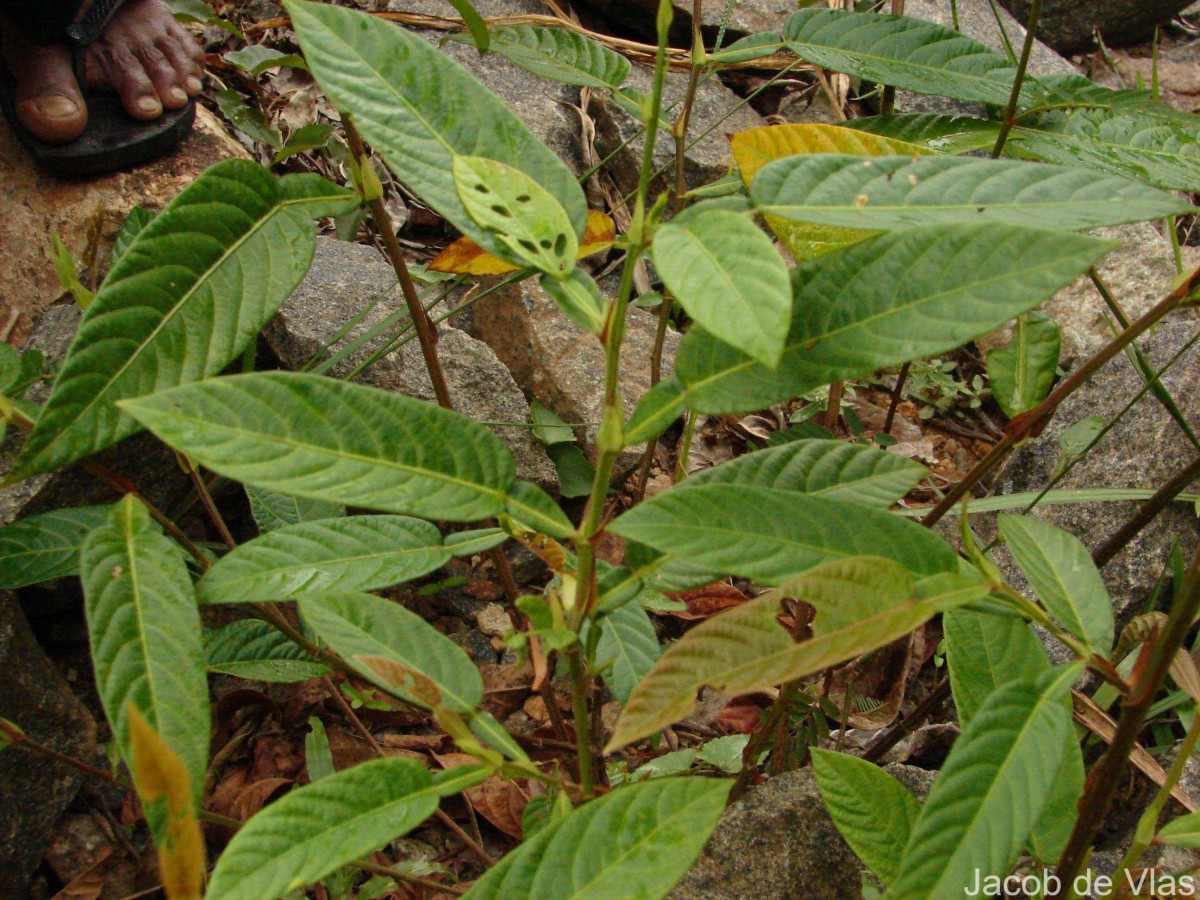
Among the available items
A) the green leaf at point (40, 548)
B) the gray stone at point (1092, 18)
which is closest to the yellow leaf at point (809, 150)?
the green leaf at point (40, 548)

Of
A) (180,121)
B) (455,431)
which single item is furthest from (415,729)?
(180,121)

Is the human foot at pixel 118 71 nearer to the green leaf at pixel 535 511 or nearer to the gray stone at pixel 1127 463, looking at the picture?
the green leaf at pixel 535 511

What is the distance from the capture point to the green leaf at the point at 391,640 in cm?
91

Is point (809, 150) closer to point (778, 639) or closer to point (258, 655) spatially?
point (778, 639)

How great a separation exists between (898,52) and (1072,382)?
0.58 meters

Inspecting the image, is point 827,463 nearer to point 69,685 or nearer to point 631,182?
point 69,685

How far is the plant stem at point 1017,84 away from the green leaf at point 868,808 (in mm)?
847

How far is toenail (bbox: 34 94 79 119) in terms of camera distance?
78.6 inches

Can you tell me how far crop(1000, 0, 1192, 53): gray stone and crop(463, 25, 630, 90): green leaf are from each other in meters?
3.44

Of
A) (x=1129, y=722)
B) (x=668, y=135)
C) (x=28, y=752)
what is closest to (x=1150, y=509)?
(x=1129, y=722)

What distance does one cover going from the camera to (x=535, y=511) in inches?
33.7

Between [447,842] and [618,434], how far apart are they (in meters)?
1.28

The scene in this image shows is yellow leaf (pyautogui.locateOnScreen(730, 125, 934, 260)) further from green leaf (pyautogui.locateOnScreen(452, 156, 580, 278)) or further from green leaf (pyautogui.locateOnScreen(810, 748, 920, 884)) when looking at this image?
green leaf (pyautogui.locateOnScreen(810, 748, 920, 884))

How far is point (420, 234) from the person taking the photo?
2.91 m
